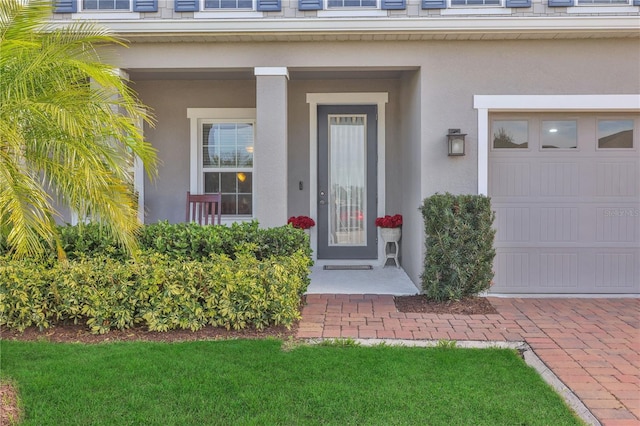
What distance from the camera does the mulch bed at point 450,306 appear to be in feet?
15.9

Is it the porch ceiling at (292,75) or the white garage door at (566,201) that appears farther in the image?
the porch ceiling at (292,75)

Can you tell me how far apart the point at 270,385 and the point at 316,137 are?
15.9ft

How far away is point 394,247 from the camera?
7.19 meters

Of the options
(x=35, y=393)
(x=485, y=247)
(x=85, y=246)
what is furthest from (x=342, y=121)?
(x=35, y=393)

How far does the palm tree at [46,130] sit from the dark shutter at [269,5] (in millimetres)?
2630

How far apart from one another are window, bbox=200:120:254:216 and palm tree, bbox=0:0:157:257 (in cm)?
382

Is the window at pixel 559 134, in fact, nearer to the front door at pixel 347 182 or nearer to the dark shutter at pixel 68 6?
the front door at pixel 347 182

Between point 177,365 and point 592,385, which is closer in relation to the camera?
point 592,385

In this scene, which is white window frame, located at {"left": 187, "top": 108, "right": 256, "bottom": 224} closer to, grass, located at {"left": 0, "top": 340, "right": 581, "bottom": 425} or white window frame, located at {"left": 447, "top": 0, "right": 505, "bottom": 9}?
white window frame, located at {"left": 447, "top": 0, "right": 505, "bottom": 9}

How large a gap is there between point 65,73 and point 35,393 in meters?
2.17

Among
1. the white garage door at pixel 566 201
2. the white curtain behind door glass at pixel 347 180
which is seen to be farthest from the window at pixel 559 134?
the white curtain behind door glass at pixel 347 180

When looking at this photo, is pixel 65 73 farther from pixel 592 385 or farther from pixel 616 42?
pixel 616 42

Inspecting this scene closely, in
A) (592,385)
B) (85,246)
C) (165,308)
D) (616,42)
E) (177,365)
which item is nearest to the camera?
(592,385)

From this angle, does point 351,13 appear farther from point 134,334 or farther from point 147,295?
point 134,334
